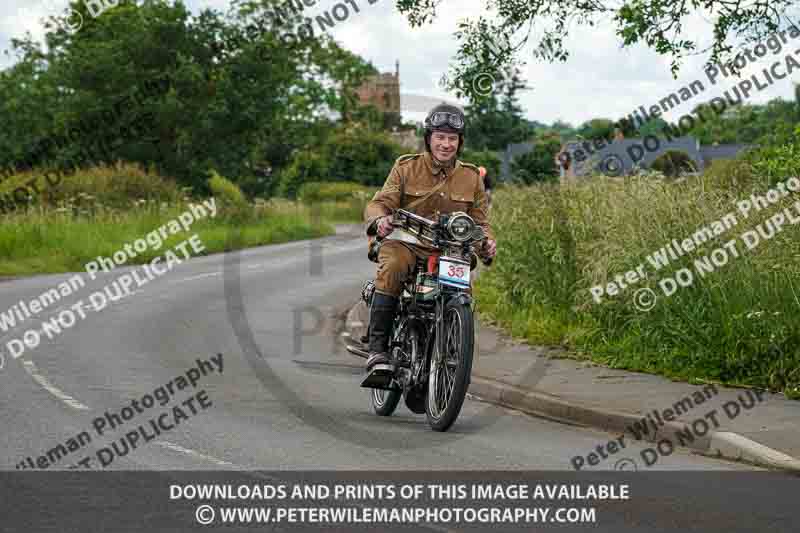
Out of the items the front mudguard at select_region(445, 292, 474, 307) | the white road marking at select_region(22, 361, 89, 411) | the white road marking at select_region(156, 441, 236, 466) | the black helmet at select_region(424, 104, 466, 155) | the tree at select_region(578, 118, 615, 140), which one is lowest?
the white road marking at select_region(22, 361, 89, 411)

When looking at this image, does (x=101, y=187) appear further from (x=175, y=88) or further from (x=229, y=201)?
(x=175, y=88)

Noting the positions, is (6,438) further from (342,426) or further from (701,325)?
(701,325)

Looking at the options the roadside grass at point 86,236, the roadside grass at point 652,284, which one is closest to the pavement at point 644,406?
the roadside grass at point 652,284

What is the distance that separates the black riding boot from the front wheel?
1.61ft

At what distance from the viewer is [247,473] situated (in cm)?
743

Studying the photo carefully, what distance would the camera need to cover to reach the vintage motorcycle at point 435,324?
8750 millimetres

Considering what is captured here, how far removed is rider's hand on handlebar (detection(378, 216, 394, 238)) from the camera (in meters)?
9.16

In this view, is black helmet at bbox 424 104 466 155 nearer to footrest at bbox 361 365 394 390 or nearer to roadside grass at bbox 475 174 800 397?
footrest at bbox 361 365 394 390

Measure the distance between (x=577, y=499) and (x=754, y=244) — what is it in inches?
211

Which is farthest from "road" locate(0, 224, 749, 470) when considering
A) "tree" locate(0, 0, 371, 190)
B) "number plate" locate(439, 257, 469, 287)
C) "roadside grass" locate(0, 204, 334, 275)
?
"tree" locate(0, 0, 371, 190)

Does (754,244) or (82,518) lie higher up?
(754,244)

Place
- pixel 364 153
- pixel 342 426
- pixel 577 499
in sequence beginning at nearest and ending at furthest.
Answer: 1. pixel 577 499
2. pixel 342 426
3. pixel 364 153

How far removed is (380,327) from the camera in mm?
9531

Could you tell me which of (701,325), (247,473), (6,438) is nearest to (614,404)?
(701,325)
